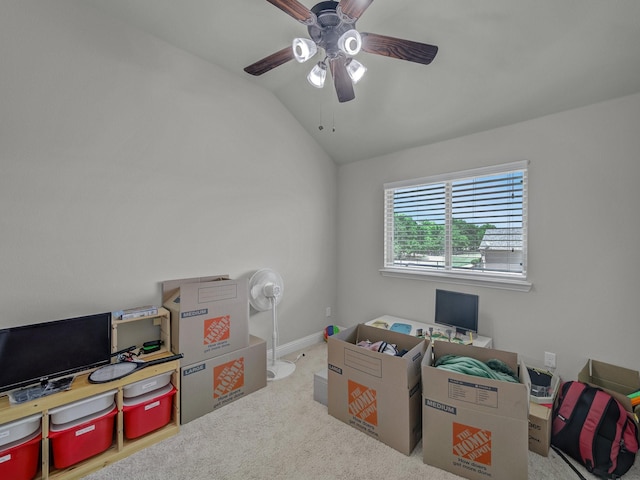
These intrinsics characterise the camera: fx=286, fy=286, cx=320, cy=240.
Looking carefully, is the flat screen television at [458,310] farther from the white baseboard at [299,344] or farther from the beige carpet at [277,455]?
the white baseboard at [299,344]

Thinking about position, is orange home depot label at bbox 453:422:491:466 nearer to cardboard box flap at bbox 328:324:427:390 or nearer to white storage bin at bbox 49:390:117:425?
cardboard box flap at bbox 328:324:427:390

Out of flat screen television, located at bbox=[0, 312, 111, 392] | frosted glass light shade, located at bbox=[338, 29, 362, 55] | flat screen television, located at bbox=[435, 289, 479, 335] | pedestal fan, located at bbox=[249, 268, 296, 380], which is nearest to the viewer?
frosted glass light shade, located at bbox=[338, 29, 362, 55]

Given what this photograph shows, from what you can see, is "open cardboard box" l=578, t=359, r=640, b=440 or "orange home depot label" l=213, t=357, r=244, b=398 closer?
"open cardboard box" l=578, t=359, r=640, b=440

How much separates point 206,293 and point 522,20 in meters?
2.75

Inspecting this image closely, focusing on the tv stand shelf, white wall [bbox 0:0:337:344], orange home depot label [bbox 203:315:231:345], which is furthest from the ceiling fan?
the tv stand shelf

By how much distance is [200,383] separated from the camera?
2.08 metres

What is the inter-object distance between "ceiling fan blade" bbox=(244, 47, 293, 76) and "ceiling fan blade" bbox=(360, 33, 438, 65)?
17.5 inches

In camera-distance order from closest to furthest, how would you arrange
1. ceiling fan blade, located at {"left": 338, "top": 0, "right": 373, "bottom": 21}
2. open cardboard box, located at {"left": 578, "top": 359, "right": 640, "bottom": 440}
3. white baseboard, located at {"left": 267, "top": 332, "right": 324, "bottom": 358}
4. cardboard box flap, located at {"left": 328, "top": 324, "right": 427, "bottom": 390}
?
ceiling fan blade, located at {"left": 338, "top": 0, "right": 373, "bottom": 21}, cardboard box flap, located at {"left": 328, "top": 324, "right": 427, "bottom": 390}, open cardboard box, located at {"left": 578, "top": 359, "right": 640, "bottom": 440}, white baseboard, located at {"left": 267, "top": 332, "right": 324, "bottom": 358}

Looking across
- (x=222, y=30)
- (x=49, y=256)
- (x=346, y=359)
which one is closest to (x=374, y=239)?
(x=346, y=359)

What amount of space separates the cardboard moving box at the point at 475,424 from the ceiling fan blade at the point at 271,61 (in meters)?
1.98

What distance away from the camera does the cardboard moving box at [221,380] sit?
6.62ft

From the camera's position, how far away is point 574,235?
218 centimetres

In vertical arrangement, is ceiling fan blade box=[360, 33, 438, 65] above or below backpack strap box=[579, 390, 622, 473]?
above

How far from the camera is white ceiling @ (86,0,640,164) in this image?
5.68 feet
